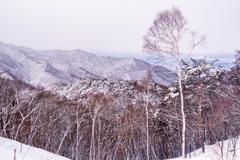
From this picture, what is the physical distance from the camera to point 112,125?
3897cm

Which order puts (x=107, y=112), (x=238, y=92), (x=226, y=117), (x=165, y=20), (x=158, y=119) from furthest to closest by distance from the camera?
(x=107, y=112) → (x=158, y=119) → (x=226, y=117) → (x=238, y=92) → (x=165, y=20)

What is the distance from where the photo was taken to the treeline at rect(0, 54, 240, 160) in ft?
85.6

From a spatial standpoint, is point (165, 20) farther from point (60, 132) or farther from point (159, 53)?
point (60, 132)

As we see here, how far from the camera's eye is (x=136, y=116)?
3597cm

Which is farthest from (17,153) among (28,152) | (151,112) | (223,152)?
(151,112)

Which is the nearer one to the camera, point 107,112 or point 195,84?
point 195,84

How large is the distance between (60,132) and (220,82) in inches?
719

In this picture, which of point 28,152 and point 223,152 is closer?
point 28,152

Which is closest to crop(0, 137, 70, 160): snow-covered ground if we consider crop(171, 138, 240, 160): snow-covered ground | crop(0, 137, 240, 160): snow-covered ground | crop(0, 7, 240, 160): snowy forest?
crop(0, 137, 240, 160): snow-covered ground

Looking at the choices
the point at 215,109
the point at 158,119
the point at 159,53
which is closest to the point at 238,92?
the point at 215,109

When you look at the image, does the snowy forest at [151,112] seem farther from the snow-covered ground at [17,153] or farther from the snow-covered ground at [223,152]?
the snow-covered ground at [17,153]

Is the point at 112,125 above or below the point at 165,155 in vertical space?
above

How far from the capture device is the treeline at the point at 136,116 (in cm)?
2608

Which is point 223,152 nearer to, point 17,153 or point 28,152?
point 28,152
